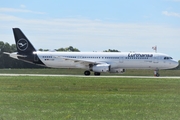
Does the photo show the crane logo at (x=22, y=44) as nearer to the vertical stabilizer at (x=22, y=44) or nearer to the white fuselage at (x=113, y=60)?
the vertical stabilizer at (x=22, y=44)

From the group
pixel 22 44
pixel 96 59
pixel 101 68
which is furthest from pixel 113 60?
pixel 22 44

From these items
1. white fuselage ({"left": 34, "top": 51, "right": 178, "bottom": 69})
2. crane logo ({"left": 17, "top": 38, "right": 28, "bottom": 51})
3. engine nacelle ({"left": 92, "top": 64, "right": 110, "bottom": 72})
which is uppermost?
crane logo ({"left": 17, "top": 38, "right": 28, "bottom": 51})

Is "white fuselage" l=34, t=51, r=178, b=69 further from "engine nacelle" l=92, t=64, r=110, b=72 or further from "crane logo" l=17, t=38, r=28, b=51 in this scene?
"crane logo" l=17, t=38, r=28, b=51

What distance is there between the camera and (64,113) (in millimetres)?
15008

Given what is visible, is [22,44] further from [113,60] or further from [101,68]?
[113,60]

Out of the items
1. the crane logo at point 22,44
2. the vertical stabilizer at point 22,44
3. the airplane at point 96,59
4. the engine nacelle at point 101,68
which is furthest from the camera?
the crane logo at point 22,44

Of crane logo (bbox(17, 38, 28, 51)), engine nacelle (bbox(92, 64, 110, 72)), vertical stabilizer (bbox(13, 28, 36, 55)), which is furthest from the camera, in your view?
crane logo (bbox(17, 38, 28, 51))

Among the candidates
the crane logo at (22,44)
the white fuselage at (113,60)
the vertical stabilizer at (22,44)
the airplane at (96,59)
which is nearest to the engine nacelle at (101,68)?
the airplane at (96,59)

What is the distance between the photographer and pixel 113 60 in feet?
183

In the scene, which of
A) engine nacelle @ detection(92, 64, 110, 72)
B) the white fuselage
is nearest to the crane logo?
the white fuselage

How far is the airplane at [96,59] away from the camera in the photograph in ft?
179

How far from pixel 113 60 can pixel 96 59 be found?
8.83 feet

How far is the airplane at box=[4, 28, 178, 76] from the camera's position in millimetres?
54500

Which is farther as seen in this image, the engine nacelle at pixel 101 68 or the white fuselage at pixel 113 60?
the white fuselage at pixel 113 60
